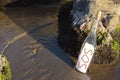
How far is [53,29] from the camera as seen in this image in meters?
7.91

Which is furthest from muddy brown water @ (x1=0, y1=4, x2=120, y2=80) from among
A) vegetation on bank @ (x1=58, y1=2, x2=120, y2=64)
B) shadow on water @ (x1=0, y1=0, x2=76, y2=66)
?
vegetation on bank @ (x1=58, y1=2, x2=120, y2=64)

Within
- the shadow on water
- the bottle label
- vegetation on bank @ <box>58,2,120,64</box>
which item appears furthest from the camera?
the shadow on water

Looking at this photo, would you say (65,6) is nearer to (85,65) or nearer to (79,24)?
(79,24)

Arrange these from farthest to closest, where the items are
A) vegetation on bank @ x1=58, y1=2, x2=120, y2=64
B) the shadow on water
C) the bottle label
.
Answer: the shadow on water → vegetation on bank @ x1=58, y1=2, x2=120, y2=64 → the bottle label

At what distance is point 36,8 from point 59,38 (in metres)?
1.94

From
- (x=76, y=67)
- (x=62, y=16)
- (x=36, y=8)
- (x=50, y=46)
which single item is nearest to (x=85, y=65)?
(x=76, y=67)

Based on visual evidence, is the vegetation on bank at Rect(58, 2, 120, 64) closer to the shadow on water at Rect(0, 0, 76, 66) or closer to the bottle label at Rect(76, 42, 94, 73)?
the shadow on water at Rect(0, 0, 76, 66)

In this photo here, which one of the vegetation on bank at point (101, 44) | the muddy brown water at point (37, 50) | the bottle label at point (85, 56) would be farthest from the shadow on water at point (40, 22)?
the bottle label at point (85, 56)

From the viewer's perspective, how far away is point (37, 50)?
6.84 meters

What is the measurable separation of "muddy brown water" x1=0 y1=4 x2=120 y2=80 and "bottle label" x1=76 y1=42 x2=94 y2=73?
0.15 metres

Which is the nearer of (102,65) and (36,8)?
(102,65)

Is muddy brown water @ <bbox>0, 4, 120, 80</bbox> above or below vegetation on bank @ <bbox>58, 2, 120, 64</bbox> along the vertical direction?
below

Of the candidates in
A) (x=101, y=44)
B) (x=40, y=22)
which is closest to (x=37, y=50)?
(x=101, y=44)

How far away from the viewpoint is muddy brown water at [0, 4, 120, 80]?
6.07m
